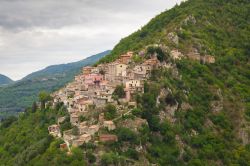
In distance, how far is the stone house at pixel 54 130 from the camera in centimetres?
6921

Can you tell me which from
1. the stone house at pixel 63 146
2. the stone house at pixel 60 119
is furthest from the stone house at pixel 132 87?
the stone house at pixel 63 146

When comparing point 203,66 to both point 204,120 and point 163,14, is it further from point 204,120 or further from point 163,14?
point 163,14

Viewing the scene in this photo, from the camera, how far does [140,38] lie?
12044 cm

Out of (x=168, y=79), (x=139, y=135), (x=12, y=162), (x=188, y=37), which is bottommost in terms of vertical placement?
(x=12, y=162)

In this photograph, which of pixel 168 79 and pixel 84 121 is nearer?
pixel 84 121

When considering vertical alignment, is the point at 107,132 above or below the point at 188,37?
below

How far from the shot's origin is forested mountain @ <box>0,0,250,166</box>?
6519 centimetres

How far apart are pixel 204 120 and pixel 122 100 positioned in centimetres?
1608

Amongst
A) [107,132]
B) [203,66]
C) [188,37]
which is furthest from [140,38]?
[107,132]

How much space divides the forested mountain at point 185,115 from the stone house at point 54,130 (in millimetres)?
1612

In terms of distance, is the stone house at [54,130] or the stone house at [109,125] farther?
the stone house at [54,130]

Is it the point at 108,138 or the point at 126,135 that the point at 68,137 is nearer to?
the point at 108,138

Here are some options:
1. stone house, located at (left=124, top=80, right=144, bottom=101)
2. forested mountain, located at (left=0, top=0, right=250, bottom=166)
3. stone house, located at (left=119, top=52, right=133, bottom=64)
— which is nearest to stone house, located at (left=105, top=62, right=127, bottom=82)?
stone house, located at (left=119, top=52, right=133, bottom=64)

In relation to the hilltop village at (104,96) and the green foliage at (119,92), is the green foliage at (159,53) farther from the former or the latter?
the green foliage at (119,92)
